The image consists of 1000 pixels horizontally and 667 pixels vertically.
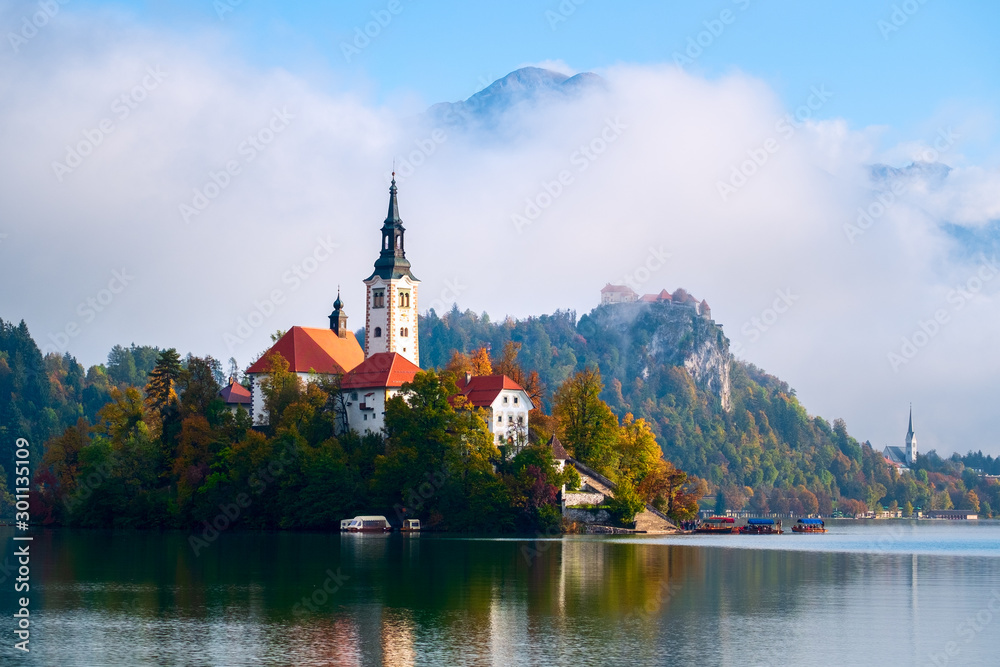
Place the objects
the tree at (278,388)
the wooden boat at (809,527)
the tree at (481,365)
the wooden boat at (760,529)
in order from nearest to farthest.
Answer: the tree at (278,388)
the wooden boat at (760,529)
the tree at (481,365)
the wooden boat at (809,527)

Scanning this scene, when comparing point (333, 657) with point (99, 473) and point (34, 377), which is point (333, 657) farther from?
point (34, 377)

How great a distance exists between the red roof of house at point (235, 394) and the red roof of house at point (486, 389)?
91.7 ft

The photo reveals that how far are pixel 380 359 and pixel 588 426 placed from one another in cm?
2089

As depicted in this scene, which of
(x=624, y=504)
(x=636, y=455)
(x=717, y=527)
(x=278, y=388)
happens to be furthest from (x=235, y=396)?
(x=717, y=527)

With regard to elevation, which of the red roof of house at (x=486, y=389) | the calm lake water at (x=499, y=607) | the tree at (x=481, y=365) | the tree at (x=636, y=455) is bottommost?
the calm lake water at (x=499, y=607)

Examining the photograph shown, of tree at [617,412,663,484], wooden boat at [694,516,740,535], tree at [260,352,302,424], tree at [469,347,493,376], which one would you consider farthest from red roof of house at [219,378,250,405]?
wooden boat at [694,516,740,535]

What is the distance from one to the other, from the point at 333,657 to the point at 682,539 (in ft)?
219

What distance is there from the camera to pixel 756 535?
11706 centimetres

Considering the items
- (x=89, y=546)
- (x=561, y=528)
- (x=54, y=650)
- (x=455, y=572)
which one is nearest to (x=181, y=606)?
(x=54, y=650)

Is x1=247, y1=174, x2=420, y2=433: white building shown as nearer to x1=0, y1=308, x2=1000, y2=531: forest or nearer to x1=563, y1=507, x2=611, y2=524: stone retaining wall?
x1=0, y1=308, x2=1000, y2=531: forest

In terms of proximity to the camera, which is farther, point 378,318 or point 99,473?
point 378,318

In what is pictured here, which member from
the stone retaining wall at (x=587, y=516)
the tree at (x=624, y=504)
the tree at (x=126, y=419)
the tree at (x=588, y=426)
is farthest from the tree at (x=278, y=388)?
the tree at (x=624, y=504)

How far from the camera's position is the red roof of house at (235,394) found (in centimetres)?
13062

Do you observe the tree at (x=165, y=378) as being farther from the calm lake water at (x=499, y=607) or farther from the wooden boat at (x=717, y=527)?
the wooden boat at (x=717, y=527)
